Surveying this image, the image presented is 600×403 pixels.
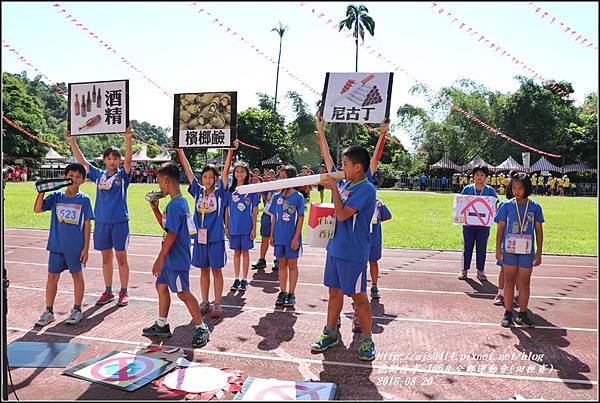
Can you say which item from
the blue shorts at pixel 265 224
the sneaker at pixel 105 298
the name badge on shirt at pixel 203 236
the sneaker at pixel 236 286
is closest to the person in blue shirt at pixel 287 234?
the sneaker at pixel 236 286

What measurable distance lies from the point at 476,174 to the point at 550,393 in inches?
199

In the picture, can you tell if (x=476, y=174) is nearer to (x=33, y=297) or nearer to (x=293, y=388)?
(x=293, y=388)

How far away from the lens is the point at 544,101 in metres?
51.2

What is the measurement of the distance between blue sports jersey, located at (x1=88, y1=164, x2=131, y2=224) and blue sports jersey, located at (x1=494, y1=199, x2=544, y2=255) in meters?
5.09

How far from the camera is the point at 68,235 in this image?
6.00m

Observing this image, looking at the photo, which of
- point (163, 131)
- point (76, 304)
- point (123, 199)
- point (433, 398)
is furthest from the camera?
point (163, 131)

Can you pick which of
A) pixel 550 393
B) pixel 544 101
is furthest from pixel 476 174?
pixel 544 101

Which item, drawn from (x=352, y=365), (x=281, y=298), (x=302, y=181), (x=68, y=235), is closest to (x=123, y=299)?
(x=68, y=235)

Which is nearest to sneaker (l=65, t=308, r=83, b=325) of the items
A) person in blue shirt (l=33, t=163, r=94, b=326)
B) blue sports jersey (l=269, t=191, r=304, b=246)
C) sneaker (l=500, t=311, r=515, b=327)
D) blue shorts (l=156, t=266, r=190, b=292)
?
person in blue shirt (l=33, t=163, r=94, b=326)

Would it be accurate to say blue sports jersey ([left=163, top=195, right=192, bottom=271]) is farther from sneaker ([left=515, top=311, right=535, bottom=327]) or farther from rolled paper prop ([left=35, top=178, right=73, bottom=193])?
sneaker ([left=515, top=311, right=535, bottom=327])

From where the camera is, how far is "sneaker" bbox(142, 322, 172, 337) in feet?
18.2

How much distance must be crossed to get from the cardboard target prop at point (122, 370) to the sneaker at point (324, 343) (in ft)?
4.73

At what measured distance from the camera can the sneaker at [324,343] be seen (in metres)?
5.19

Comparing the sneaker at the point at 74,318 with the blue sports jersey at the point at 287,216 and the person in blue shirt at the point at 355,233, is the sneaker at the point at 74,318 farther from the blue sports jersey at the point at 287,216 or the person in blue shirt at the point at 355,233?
the person in blue shirt at the point at 355,233
